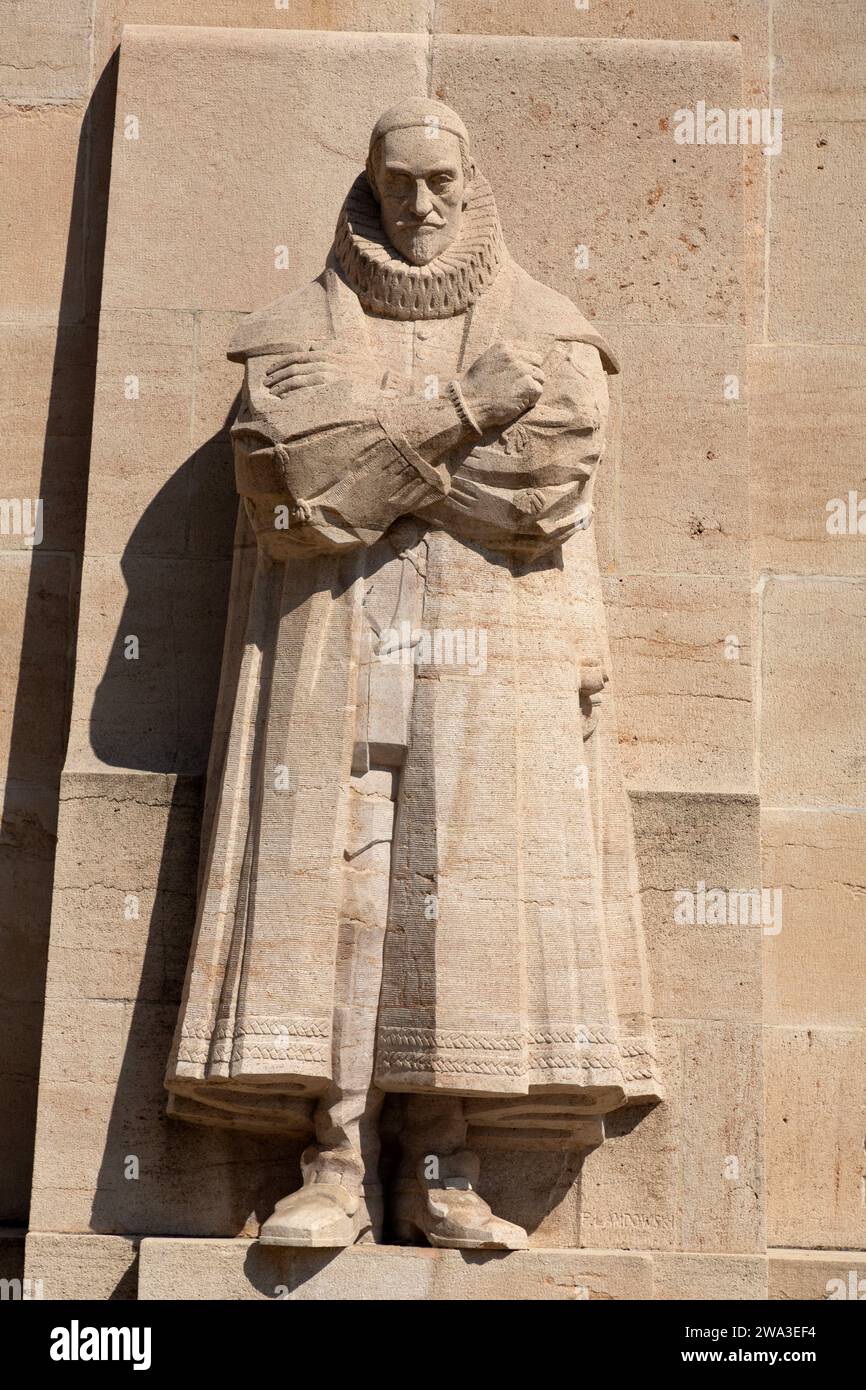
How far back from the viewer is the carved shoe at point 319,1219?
8.04 m

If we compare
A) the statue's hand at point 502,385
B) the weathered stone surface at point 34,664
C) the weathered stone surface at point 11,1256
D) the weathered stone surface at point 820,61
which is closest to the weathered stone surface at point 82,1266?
the weathered stone surface at point 11,1256

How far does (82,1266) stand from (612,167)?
4.41 meters

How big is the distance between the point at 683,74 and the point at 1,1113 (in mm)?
4605

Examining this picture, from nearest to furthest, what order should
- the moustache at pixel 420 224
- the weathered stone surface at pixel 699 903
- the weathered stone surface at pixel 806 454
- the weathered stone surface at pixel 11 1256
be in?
the moustache at pixel 420 224 → the weathered stone surface at pixel 699 903 → the weathered stone surface at pixel 11 1256 → the weathered stone surface at pixel 806 454

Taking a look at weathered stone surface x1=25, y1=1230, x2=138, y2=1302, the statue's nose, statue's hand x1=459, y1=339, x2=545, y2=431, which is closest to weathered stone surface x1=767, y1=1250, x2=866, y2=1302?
weathered stone surface x1=25, y1=1230, x2=138, y2=1302

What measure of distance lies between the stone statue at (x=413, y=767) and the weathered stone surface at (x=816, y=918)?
2.87ft

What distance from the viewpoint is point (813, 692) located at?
9.50 meters

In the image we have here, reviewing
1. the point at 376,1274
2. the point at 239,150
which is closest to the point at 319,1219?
the point at 376,1274

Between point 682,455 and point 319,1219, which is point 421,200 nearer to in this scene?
point 682,455

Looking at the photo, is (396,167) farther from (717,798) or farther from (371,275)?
(717,798)

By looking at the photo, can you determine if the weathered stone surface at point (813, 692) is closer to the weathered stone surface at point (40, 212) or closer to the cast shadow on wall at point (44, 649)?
the cast shadow on wall at point (44, 649)

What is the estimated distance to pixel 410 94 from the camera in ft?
31.6

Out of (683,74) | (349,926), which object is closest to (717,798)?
(349,926)

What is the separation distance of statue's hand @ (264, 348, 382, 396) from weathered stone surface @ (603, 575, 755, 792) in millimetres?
1394
